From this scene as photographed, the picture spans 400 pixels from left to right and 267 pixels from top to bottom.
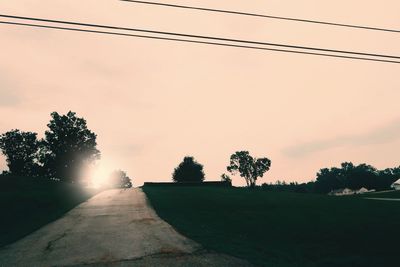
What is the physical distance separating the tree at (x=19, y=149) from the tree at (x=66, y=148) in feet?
26.5

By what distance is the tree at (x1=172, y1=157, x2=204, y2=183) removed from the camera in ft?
377

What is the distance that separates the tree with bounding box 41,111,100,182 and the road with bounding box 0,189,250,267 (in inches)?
3329

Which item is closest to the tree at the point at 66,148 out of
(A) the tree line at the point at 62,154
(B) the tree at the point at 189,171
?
(A) the tree line at the point at 62,154

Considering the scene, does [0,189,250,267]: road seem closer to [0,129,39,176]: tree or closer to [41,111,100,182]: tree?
[41,111,100,182]: tree

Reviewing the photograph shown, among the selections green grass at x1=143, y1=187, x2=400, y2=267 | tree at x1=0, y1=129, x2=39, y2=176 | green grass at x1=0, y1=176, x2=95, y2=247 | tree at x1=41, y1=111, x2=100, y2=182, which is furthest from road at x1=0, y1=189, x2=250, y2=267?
tree at x1=0, y1=129, x2=39, y2=176

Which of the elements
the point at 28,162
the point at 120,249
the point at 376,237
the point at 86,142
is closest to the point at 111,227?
the point at 120,249

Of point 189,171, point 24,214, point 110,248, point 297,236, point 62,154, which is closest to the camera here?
point 110,248

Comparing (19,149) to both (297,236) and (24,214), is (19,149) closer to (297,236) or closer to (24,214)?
(24,214)

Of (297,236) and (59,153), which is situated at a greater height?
(59,153)

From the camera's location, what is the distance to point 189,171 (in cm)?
11538

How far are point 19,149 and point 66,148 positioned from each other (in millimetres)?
22137

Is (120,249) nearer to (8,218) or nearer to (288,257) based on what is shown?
(288,257)

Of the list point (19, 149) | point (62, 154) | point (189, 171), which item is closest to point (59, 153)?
point (62, 154)

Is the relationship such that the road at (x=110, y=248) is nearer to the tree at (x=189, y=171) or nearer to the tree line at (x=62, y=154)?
the tree line at (x=62, y=154)
